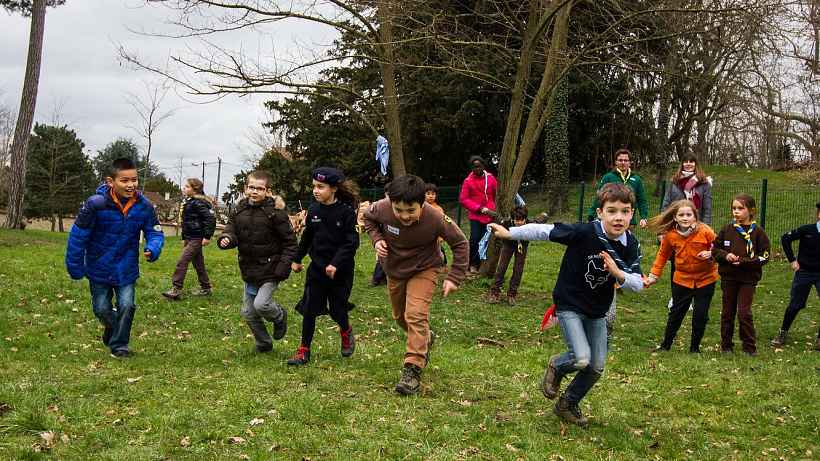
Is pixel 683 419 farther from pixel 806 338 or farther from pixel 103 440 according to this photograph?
pixel 806 338

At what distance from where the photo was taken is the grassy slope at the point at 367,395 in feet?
16.0

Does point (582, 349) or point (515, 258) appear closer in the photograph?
point (582, 349)

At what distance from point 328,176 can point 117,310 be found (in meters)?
2.49

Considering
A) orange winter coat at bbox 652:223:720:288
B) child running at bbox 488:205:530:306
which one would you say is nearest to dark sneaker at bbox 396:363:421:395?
orange winter coat at bbox 652:223:720:288

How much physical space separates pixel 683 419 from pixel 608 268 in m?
1.54

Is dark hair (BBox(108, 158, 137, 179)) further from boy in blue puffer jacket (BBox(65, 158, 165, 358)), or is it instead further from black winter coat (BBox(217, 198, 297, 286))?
black winter coat (BBox(217, 198, 297, 286))

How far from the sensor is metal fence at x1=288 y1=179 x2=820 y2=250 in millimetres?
19188

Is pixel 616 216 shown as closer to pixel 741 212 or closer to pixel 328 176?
pixel 328 176

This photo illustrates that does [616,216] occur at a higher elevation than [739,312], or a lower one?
higher

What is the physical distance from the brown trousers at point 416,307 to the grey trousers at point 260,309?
135cm

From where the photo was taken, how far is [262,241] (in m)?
7.29

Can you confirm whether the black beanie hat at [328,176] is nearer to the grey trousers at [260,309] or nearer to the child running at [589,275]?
the grey trousers at [260,309]

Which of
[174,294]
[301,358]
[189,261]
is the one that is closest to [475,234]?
[189,261]

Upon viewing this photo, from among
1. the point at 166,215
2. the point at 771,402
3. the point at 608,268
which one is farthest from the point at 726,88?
the point at 166,215
